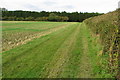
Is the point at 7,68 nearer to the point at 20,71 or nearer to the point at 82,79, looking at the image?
the point at 20,71

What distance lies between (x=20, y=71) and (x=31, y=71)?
0.52m

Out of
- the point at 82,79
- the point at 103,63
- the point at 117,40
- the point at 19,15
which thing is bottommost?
the point at 82,79

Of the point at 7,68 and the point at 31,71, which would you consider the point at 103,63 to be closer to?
the point at 31,71

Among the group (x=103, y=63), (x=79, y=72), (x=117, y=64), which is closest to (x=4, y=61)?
(x=79, y=72)

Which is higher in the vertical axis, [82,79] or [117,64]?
[117,64]

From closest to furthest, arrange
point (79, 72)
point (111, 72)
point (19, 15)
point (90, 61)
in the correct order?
point (111, 72) < point (79, 72) < point (90, 61) < point (19, 15)

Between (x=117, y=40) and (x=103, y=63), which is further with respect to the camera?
(x=103, y=63)

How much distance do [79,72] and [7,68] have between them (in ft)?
11.3

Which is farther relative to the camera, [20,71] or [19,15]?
[19,15]

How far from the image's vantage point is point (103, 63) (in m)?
4.76

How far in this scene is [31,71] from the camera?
175 inches

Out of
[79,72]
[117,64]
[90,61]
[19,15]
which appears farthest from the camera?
[19,15]


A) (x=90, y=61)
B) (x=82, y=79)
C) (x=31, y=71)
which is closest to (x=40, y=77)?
(x=31, y=71)

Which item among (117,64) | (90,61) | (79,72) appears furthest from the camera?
(90,61)
